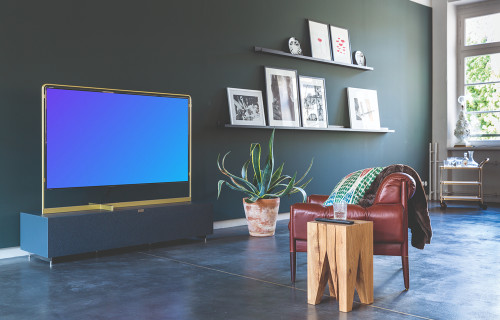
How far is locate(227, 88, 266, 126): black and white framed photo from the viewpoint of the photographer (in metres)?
5.86

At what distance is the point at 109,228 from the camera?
4344 mm

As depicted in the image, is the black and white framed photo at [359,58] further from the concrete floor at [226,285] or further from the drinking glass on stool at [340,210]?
the drinking glass on stool at [340,210]

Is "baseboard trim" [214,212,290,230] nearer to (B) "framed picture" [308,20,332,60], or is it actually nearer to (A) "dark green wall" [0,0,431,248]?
(A) "dark green wall" [0,0,431,248]

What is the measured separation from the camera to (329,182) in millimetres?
7117

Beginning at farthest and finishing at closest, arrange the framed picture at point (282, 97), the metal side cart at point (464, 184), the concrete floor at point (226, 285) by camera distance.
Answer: the metal side cart at point (464, 184) < the framed picture at point (282, 97) < the concrete floor at point (226, 285)

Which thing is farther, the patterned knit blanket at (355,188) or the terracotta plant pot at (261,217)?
the terracotta plant pot at (261,217)

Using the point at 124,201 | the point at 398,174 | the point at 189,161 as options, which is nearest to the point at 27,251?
the point at 124,201

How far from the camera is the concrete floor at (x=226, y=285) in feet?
9.24

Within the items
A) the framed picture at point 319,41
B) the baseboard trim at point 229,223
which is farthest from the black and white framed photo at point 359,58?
the baseboard trim at point 229,223

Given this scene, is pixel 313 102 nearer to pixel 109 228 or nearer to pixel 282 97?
pixel 282 97

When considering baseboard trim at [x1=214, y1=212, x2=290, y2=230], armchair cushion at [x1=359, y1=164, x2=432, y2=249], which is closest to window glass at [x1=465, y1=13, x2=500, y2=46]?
baseboard trim at [x1=214, y1=212, x2=290, y2=230]

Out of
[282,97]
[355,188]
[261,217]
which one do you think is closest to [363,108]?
[282,97]

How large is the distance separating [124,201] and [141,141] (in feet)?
2.04

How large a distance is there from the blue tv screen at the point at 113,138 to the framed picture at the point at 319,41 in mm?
2360
